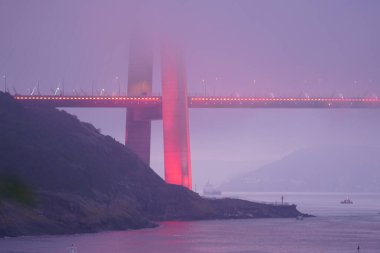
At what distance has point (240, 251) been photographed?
47.9 m

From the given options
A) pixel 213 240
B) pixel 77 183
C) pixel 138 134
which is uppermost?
pixel 138 134

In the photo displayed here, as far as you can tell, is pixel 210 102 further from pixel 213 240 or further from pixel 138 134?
pixel 213 240

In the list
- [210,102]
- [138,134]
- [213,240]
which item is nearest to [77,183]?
[213,240]

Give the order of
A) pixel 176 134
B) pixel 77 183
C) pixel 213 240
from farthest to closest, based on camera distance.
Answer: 1. pixel 176 134
2. pixel 77 183
3. pixel 213 240

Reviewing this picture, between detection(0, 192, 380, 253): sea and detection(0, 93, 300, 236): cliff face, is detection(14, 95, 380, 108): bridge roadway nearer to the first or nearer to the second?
detection(0, 93, 300, 236): cliff face

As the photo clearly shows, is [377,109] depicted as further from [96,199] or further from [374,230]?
[96,199]

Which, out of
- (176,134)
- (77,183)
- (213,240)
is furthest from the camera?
(176,134)

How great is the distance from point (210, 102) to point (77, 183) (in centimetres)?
2454

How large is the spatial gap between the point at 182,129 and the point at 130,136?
8.99 m

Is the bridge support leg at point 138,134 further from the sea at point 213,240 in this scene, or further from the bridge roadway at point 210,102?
the sea at point 213,240

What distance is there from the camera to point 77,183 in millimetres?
65312

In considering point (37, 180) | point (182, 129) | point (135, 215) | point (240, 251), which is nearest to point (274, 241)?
point (240, 251)

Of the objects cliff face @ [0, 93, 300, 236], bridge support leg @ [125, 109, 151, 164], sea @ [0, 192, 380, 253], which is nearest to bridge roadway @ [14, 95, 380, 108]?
cliff face @ [0, 93, 300, 236]

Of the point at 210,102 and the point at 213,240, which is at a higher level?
the point at 210,102
